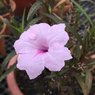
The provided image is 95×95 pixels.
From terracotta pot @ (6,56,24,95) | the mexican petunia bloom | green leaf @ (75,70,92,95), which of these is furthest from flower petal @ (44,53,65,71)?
terracotta pot @ (6,56,24,95)

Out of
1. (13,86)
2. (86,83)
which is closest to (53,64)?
(86,83)

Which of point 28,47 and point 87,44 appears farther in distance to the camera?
point 87,44

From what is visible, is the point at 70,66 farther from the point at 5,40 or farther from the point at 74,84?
the point at 5,40

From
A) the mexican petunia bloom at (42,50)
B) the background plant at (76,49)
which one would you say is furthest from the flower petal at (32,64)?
the background plant at (76,49)

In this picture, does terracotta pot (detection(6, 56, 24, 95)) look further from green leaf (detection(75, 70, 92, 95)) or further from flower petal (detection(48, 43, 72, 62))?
flower petal (detection(48, 43, 72, 62))

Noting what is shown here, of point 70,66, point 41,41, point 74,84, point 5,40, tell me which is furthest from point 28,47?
point 5,40

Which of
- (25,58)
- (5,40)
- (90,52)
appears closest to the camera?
(25,58)

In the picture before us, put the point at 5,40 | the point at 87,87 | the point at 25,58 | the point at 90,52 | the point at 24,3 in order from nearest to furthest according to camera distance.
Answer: the point at 25,58
the point at 87,87
the point at 90,52
the point at 5,40
the point at 24,3

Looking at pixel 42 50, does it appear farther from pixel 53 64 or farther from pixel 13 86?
pixel 13 86
